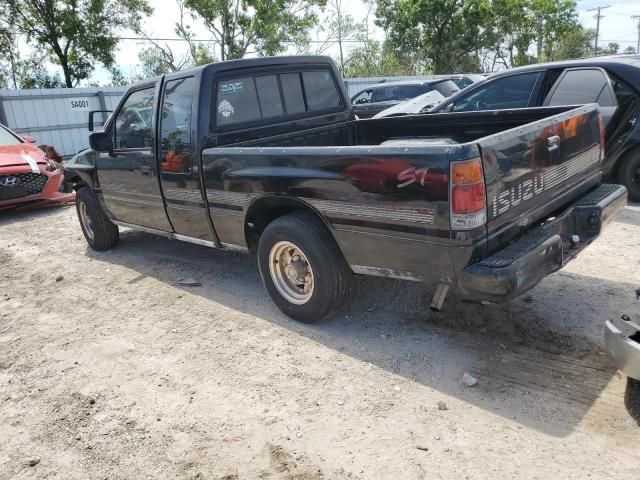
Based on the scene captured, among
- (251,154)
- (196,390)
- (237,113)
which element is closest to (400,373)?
(196,390)

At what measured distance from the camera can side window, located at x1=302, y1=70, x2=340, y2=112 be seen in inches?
195

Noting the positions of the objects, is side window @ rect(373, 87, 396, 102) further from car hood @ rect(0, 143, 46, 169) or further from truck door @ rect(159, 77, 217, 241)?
truck door @ rect(159, 77, 217, 241)

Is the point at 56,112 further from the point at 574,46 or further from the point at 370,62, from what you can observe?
the point at 574,46

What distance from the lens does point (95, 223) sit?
630 cm

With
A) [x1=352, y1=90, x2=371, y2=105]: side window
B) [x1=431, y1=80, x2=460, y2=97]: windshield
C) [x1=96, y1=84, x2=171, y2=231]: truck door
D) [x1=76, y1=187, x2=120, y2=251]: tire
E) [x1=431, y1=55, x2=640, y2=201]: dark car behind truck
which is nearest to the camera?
[x1=96, y1=84, x2=171, y2=231]: truck door

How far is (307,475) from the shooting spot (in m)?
2.51

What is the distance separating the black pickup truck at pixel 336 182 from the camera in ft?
9.52

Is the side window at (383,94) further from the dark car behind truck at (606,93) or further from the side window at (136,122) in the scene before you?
the side window at (136,122)

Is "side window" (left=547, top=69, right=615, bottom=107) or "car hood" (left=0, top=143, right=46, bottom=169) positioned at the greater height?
"side window" (left=547, top=69, right=615, bottom=107)

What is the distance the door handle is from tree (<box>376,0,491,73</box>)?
30133mm

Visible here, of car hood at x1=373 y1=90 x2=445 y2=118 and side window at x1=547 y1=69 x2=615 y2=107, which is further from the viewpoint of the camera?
car hood at x1=373 y1=90 x2=445 y2=118

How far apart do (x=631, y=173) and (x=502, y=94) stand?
177 cm

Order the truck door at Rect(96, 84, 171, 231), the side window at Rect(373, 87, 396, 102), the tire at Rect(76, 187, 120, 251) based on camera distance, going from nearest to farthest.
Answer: the truck door at Rect(96, 84, 171, 231) < the tire at Rect(76, 187, 120, 251) < the side window at Rect(373, 87, 396, 102)

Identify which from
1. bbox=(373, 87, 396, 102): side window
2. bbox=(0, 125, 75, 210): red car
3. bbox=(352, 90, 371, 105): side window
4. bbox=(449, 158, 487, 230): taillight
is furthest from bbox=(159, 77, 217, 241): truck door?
bbox=(352, 90, 371, 105): side window
